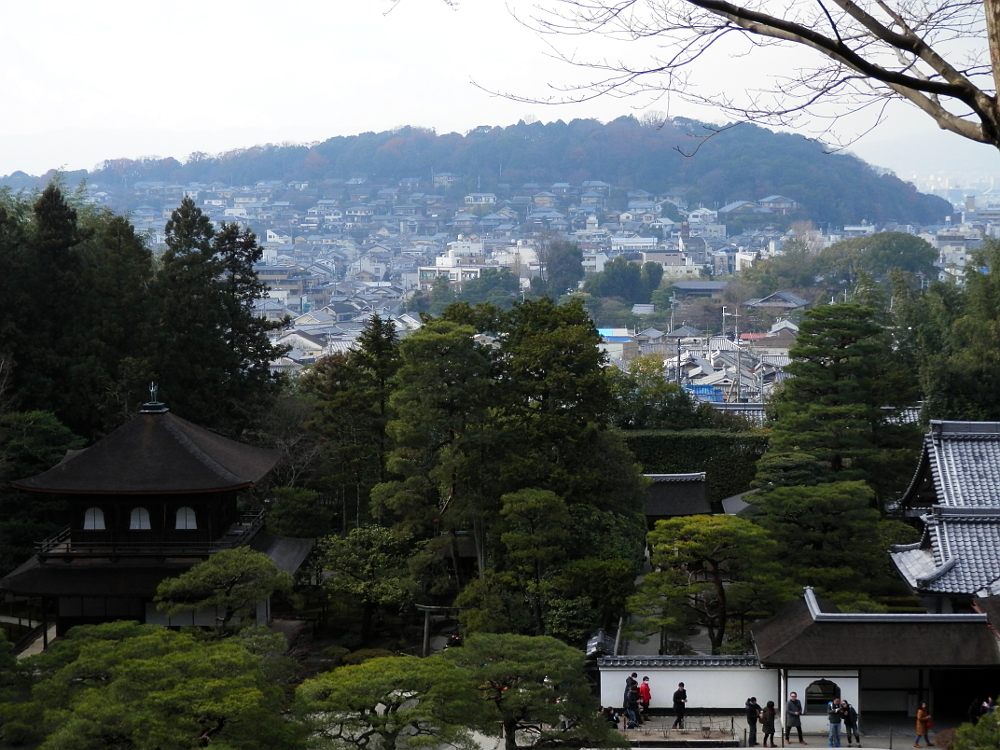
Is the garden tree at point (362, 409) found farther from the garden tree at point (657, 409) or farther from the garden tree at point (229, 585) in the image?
the garden tree at point (657, 409)

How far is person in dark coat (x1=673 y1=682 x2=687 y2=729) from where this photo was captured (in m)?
12.6

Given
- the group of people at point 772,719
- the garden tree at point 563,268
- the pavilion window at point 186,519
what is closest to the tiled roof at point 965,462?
the group of people at point 772,719

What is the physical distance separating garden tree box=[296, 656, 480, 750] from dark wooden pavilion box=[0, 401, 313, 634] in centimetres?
553

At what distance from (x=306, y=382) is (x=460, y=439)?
231 inches

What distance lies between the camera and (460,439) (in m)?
15.8

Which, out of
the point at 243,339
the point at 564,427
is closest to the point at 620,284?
the point at 243,339

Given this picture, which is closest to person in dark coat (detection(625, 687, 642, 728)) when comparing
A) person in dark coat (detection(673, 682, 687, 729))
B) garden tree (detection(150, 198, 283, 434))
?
person in dark coat (detection(673, 682, 687, 729))

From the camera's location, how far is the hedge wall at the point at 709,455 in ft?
75.6

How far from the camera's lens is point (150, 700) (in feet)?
30.9

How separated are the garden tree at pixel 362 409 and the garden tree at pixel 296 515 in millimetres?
703

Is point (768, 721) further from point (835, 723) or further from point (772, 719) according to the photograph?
point (835, 723)

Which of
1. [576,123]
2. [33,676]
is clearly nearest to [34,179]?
[576,123]

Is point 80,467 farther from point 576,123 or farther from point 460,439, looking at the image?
point 576,123

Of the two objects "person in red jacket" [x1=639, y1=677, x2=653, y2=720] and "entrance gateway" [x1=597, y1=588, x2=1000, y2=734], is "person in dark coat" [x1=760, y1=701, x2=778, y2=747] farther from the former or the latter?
"person in red jacket" [x1=639, y1=677, x2=653, y2=720]
